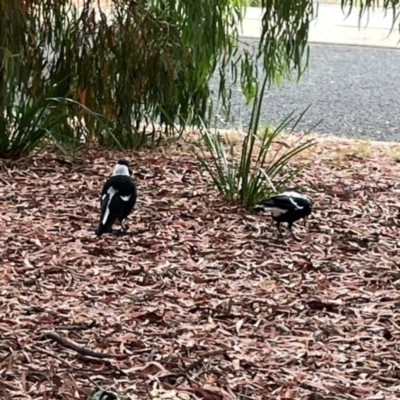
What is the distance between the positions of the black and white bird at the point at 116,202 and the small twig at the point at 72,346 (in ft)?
2.81

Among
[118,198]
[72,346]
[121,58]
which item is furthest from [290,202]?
[121,58]

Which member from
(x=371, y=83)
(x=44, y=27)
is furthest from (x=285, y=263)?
(x=371, y=83)

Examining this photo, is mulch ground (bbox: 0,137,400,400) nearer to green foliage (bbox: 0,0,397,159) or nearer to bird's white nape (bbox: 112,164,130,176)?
bird's white nape (bbox: 112,164,130,176)

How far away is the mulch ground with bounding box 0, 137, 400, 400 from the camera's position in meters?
2.24

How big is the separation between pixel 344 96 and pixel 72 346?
17.7 feet

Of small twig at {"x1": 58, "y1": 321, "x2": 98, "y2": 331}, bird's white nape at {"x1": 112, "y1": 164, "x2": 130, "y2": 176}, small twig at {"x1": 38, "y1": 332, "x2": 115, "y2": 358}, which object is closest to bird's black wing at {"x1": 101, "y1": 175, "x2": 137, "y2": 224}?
bird's white nape at {"x1": 112, "y1": 164, "x2": 130, "y2": 176}

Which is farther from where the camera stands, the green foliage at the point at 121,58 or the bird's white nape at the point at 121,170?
the green foliage at the point at 121,58

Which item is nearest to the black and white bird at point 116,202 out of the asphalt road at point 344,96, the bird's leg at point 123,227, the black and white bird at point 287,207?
the bird's leg at point 123,227

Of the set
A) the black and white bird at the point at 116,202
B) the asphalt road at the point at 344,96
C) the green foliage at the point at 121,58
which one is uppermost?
the green foliage at the point at 121,58

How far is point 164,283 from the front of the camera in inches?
113

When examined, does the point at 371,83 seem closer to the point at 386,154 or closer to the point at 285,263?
the point at 386,154

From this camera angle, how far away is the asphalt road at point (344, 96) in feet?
21.0

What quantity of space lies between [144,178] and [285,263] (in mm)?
1151

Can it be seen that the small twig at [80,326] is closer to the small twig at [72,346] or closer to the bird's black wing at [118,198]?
the small twig at [72,346]
